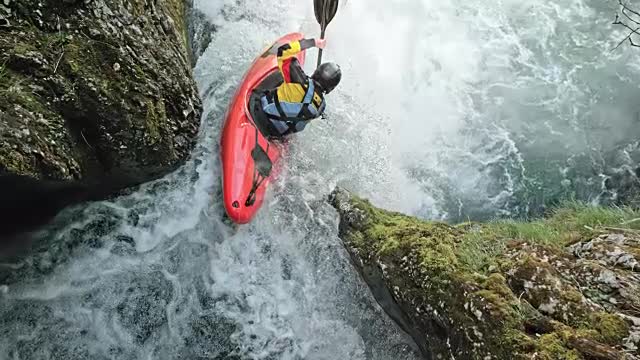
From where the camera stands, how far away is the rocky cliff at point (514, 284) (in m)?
2.85

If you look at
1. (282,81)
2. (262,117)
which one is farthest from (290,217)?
(282,81)

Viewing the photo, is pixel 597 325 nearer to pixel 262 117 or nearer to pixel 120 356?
pixel 120 356

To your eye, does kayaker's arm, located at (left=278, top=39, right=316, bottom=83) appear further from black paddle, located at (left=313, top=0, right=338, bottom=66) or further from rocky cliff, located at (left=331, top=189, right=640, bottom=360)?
rocky cliff, located at (left=331, top=189, right=640, bottom=360)

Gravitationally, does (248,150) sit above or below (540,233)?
below

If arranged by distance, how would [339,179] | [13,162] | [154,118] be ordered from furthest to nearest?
1. [339,179]
2. [154,118]
3. [13,162]

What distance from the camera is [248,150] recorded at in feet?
17.8

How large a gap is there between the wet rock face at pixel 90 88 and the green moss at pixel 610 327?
3.35 meters

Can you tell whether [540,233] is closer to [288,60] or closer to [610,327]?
[610,327]

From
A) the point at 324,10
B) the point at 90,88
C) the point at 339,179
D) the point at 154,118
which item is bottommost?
the point at 339,179

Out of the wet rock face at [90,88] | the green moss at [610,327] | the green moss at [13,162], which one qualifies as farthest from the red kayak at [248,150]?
the green moss at [610,327]

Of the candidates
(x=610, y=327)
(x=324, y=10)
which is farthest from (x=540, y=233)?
(x=324, y=10)

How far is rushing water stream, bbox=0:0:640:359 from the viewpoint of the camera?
4.27 meters

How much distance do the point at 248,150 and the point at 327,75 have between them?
3.56ft

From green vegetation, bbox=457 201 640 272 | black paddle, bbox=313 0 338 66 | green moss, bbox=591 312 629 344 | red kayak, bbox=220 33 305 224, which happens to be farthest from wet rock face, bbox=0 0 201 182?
green moss, bbox=591 312 629 344
